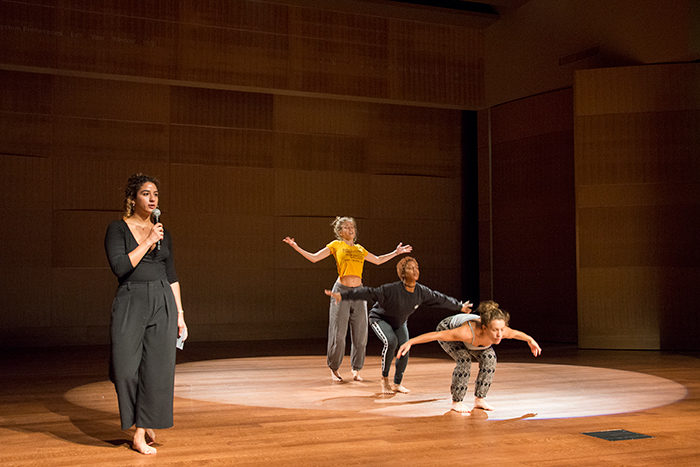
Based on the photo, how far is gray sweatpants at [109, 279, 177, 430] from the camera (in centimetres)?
333

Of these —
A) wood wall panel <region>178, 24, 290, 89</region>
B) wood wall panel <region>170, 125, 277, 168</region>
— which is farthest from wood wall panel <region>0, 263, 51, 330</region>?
wood wall panel <region>178, 24, 290, 89</region>

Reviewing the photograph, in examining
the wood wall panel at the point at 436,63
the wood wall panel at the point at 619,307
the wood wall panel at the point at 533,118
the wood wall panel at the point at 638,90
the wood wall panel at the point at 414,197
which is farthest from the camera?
the wood wall panel at the point at 414,197

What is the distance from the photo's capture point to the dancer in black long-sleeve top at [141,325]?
3320 millimetres

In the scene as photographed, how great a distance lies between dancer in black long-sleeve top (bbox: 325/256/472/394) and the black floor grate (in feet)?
4.71

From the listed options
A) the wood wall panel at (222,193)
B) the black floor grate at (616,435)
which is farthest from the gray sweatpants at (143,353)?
the wood wall panel at (222,193)

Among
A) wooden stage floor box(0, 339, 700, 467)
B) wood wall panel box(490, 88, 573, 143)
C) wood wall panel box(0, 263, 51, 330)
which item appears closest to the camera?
wooden stage floor box(0, 339, 700, 467)

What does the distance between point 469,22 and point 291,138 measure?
306 centimetres

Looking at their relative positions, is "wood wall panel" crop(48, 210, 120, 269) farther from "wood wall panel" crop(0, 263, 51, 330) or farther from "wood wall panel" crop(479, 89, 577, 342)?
"wood wall panel" crop(479, 89, 577, 342)

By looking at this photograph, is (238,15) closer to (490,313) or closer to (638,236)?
(638,236)

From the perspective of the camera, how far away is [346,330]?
5.93m

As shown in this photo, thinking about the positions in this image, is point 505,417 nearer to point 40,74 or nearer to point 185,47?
point 185,47

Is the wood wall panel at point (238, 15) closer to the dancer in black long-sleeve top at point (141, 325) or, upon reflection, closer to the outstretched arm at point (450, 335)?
the dancer in black long-sleeve top at point (141, 325)

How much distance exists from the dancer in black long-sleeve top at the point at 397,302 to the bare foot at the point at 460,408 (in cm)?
78

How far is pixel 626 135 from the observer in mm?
8531
